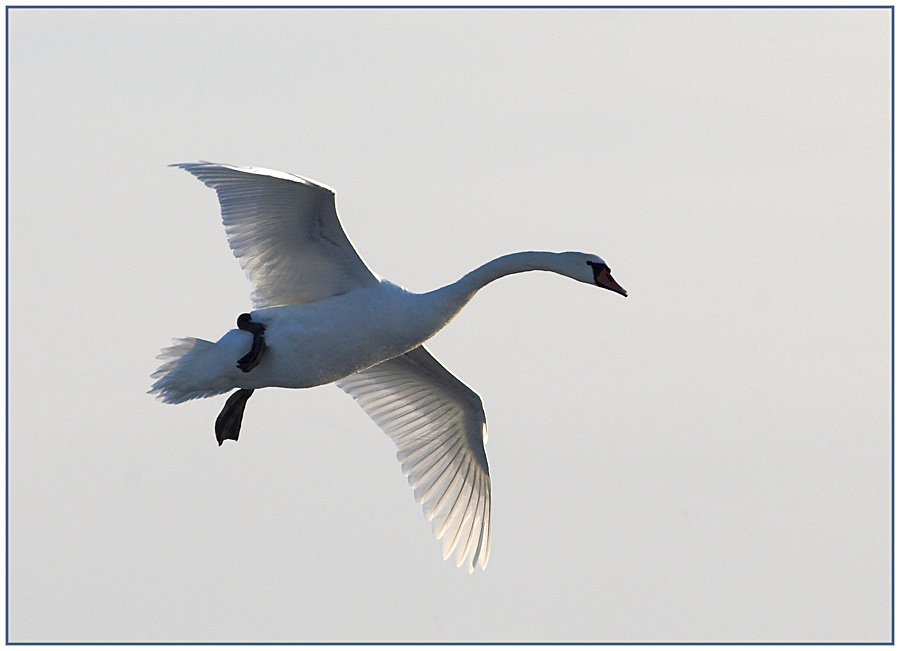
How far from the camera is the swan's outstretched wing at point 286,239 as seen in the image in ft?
51.1

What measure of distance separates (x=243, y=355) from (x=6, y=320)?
121 inches

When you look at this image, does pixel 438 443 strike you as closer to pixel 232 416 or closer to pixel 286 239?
pixel 232 416

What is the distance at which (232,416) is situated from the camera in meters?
18.6

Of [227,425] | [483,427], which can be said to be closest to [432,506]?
[483,427]

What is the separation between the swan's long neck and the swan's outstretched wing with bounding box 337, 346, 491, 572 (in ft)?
10.1

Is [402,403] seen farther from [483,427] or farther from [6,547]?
[6,547]

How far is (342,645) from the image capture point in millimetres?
16547

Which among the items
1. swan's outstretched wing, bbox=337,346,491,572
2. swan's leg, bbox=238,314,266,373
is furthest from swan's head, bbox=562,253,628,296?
swan's outstretched wing, bbox=337,346,491,572

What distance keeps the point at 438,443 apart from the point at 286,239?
3.79 meters

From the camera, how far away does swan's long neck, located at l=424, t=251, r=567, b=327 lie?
51.8 ft

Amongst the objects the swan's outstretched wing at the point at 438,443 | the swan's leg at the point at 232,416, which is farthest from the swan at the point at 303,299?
the swan's outstretched wing at the point at 438,443

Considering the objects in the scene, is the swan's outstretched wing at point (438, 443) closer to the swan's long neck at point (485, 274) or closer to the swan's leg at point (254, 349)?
the swan's leg at point (254, 349)

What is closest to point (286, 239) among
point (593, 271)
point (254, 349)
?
point (254, 349)

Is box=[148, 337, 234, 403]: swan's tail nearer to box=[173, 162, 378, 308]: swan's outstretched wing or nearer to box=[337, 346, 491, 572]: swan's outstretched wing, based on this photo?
box=[173, 162, 378, 308]: swan's outstretched wing
